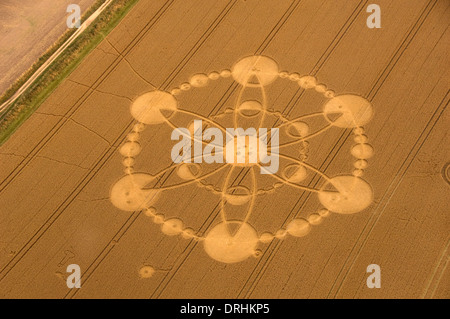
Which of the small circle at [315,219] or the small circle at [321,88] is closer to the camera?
the small circle at [315,219]

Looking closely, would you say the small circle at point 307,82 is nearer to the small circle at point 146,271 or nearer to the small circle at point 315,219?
the small circle at point 315,219

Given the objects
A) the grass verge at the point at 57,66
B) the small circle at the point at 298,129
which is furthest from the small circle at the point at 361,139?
the grass verge at the point at 57,66

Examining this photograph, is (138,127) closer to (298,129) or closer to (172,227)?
(172,227)

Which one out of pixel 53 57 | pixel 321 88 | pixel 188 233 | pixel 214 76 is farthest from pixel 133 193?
pixel 321 88

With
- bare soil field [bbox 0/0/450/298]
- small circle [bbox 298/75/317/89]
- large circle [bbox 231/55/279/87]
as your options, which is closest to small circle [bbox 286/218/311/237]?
bare soil field [bbox 0/0/450/298]

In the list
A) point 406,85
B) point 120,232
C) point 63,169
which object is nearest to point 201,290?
point 120,232

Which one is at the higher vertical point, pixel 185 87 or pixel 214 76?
pixel 214 76
